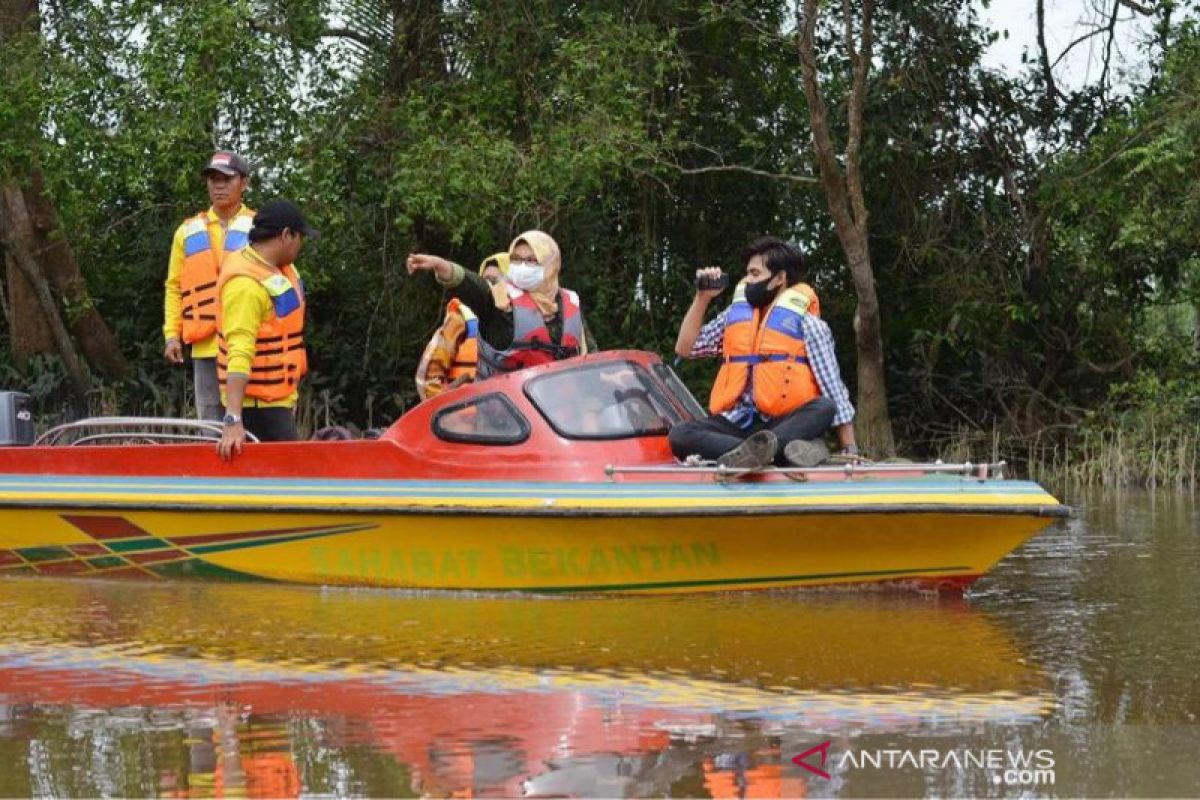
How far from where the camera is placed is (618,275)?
59.6ft

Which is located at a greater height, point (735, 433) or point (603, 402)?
point (603, 402)

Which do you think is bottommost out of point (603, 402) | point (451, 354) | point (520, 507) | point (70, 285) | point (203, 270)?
point (520, 507)

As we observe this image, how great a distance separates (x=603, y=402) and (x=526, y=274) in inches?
32.4

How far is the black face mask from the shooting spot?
8586 mm

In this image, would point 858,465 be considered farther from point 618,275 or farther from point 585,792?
point 618,275

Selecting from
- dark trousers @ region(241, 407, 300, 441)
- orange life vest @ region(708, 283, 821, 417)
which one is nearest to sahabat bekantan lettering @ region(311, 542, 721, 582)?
dark trousers @ region(241, 407, 300, 441)

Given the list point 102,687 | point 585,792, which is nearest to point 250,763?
point 585,792

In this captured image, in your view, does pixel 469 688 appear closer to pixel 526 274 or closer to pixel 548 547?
pixel 548 547

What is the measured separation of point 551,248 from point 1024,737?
4.24 m

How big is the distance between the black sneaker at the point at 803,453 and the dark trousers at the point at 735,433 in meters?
0.08

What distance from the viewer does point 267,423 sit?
900 cm

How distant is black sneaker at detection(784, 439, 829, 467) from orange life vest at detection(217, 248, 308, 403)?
Answer: 7.39 feet

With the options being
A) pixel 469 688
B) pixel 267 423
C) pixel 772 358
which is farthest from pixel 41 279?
pixel 469 688

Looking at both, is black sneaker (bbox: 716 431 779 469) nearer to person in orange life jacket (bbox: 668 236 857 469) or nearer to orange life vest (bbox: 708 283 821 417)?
person in orange life jacket (bbox: 668 236 857 469)
